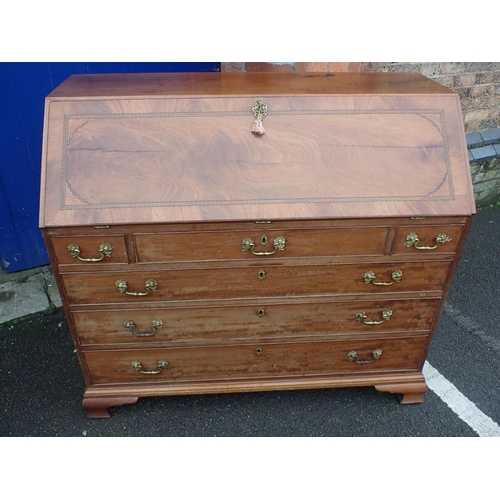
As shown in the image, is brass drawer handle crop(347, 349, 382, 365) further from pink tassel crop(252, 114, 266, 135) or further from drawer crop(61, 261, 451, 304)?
pink tassel crop(252, 114, 266, 135)

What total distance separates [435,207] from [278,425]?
1.36m

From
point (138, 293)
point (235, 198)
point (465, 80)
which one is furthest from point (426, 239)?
point (465, 80)

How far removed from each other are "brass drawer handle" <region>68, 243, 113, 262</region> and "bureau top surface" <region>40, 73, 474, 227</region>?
0.38 feet

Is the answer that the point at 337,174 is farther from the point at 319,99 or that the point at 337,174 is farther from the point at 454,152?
the point at 454,152

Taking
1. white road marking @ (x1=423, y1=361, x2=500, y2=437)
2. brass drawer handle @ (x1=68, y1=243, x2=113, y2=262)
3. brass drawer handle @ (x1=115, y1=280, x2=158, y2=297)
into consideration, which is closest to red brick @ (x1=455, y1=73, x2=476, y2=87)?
white road marking @ (x1=423, y1=361, x2=500, y2=437)

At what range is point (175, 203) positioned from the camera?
1.77 m

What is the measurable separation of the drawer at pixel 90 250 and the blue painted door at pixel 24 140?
1.43m

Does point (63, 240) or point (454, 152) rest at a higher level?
point (454, 152)

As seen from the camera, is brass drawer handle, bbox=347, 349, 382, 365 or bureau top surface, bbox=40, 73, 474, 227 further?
brass drawer handle, bbox=347, 349, 382, 365

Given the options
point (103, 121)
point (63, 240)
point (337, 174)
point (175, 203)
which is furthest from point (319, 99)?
point (63, 240)

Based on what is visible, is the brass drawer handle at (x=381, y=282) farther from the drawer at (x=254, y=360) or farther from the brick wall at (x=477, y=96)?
the brick wall at (x=477, y=96)

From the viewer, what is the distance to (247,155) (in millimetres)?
1834

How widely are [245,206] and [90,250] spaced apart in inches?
26.8

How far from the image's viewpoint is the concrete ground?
88.3 inches
